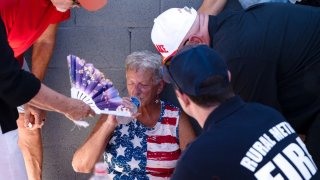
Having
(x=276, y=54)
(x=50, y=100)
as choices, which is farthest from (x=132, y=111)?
(x=276, y=54)

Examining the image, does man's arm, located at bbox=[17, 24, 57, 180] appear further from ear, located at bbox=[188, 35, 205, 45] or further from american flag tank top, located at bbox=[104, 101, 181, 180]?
ear, located at bbox=[188, 35, 205, 45]

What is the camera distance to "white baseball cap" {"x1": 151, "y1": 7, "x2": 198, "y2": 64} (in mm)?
2240

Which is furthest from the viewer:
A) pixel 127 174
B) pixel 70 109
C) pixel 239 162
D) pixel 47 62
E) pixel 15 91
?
pixel 47 62

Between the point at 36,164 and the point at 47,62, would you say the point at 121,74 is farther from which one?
the point at 36,164

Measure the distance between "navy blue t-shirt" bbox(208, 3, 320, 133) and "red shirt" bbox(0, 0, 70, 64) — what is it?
884mm

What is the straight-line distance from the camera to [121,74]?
323 cm

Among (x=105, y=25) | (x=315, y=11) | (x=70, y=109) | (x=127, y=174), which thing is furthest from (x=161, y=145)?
(x=315, y=11)

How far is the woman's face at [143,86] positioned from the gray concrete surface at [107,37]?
1.37 ft

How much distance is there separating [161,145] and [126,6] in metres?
0.91

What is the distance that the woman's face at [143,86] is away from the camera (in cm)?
278

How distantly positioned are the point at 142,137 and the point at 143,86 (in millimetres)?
279

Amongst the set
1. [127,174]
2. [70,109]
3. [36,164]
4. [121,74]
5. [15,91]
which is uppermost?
[15,91]

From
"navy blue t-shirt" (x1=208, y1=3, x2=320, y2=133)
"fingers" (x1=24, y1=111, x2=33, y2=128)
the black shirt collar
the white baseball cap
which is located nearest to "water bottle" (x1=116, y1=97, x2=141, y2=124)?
the white baseball cap

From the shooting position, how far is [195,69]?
62.3 inches
